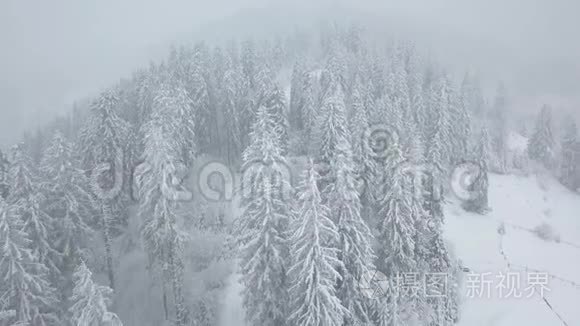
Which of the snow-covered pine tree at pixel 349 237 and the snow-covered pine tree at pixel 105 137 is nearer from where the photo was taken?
the snow-covered pine tree at pixel 349 237

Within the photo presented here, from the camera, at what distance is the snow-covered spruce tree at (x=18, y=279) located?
22422 millimetres

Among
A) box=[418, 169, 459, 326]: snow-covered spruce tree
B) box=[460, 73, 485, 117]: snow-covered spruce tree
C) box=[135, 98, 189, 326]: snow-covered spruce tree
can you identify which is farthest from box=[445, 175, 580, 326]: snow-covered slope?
box=[135, 98, 189, 326]: snow-covered spruce tree

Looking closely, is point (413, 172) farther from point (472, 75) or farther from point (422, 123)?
point (472, 75)

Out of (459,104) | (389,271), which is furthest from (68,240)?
(459,104)

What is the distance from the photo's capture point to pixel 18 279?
2306 cm

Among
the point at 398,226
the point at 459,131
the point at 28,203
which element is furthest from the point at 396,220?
the point at 459,131

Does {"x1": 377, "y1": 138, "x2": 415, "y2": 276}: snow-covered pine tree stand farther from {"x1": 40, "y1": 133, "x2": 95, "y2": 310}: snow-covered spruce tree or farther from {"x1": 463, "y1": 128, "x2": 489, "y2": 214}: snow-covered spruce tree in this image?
{"x1": 463, "y1": 128, "x2": 489, "y2": 214}: snow-covered spruce tree

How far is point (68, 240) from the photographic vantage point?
95.2 ft

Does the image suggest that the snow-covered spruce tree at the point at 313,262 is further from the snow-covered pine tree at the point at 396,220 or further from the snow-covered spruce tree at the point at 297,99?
the snow-covered spruce tree at the point at 297,99

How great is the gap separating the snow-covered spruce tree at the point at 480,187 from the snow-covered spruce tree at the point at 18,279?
47706mm

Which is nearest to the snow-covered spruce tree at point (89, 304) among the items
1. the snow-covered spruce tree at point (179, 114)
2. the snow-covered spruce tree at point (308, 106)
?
the snow-covered spruce tree at point (179, 114)

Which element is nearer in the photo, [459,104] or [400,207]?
[400,207]

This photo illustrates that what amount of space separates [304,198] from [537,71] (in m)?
178

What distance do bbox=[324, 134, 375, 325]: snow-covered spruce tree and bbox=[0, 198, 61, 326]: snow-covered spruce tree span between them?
684 inches
